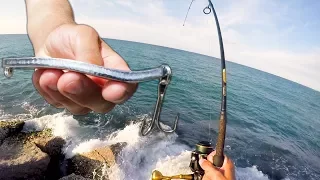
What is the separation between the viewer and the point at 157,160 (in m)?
13.3

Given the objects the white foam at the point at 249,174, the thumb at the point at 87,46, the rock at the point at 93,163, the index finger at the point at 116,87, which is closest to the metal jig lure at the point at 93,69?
the index finger at the point at 116,87

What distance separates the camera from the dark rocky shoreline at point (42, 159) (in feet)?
30.6

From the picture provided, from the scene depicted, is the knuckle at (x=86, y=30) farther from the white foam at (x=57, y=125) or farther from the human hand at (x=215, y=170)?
the white foam at (x=57, y=125)

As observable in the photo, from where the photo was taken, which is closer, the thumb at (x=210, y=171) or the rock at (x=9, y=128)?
the thumb at (x=210, y=171)

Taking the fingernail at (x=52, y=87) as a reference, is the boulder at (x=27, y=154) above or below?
below

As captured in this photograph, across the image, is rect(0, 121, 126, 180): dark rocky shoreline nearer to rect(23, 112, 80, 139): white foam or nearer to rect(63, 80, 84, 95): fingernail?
rect(23, 112, 80, 139): white foam

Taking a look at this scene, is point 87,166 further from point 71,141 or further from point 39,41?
point 39,41

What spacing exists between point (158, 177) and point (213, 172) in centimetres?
63

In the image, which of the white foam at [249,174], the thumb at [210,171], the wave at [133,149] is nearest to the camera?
the thumb at [210,171]

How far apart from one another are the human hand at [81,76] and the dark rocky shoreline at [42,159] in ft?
26.3

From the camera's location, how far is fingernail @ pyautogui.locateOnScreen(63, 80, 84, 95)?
182 centimetres

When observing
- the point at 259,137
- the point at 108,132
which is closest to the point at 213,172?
the point at 108,132

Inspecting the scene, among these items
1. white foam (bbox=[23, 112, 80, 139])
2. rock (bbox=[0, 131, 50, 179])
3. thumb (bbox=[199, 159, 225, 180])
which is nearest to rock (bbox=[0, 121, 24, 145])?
white foam (bbox=[23, 112, 80, 139])

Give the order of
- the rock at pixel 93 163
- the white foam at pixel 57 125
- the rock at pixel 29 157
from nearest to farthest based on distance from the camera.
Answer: the rock at pixel 29 157
the rock at pixel 93 163
the white foam at pixel 57 125
